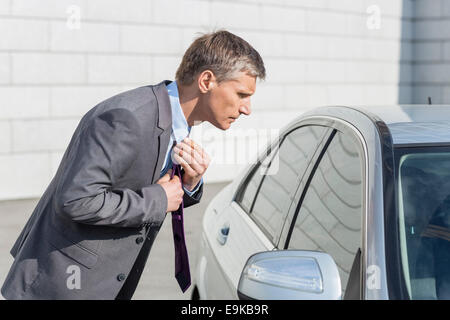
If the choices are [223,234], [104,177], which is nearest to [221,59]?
[104,177]

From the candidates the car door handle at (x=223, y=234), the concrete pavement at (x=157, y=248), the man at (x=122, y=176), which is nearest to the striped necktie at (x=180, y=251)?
the man at (x=122, y=176)

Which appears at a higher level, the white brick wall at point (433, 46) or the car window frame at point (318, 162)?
the white brick wall at point (433, 46)

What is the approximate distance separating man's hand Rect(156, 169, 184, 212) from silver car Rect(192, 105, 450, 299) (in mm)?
321

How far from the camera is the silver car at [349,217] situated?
6.62 feet

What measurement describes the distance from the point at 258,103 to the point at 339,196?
7487 millimetres

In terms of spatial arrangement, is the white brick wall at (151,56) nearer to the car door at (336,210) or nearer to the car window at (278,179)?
the car window at (278,179)

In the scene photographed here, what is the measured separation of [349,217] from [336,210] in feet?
0.47

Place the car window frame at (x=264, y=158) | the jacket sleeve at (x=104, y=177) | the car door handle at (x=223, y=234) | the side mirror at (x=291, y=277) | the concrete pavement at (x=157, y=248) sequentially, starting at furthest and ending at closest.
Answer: the concrete pavement at (x=157, y=248) < the car door handle at (x=223, y=234) < the car window frame at (x=264, y=158) < the jacket sleeve at (x=104, y=177) < the side mirror at (x=291, y=277)

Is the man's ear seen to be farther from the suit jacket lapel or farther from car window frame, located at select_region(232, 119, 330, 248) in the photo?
car window frame, located at select_region(232, 119, 330, 248)

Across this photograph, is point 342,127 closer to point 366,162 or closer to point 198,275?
point 366,162

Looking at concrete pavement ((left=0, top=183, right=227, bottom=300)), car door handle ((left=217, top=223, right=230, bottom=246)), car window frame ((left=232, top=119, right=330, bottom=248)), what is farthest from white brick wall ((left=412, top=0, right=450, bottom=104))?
car door handle ((left=217, top=223, right=230, bottom=246))

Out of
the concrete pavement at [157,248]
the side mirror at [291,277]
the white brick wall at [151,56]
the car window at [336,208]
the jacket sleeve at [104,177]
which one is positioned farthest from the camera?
the white brick wall at [151,56]

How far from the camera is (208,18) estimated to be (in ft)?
31.0

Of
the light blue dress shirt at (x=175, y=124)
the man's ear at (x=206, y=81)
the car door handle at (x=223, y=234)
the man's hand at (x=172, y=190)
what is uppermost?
the man's ear at (x=206, y=81)
